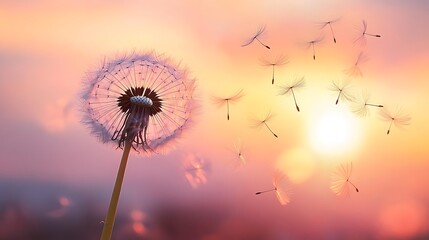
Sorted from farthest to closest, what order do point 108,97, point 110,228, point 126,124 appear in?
point 108,97 → point 126,124 → point 110,228

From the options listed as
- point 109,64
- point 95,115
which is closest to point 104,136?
point 95,115

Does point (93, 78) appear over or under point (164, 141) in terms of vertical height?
over

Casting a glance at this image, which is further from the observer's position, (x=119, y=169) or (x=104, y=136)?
(x=104, y=136)

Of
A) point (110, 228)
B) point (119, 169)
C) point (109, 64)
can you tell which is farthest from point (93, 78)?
point (110, 228)

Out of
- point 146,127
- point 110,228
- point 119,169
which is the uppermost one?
point 146,127

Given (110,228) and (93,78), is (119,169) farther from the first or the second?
(93,78)

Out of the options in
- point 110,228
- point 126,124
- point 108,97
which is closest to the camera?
point 110,228

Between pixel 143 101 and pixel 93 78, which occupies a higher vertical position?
pixel 93 78

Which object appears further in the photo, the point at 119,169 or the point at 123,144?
the point at 123,144

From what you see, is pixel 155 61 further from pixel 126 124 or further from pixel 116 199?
pixel 116 199
